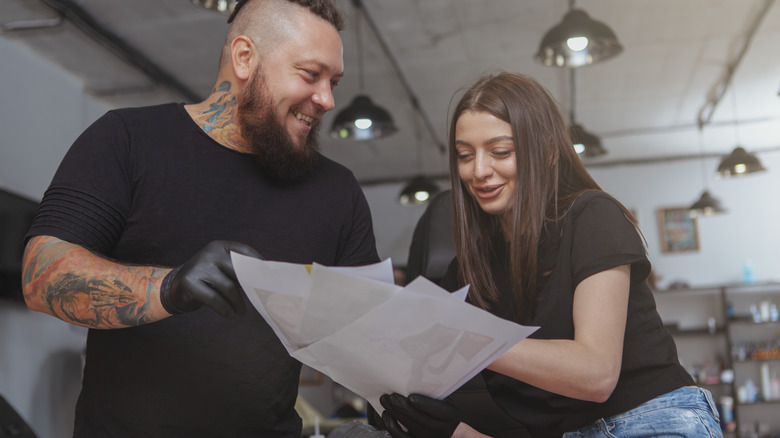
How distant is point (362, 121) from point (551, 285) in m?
3.57

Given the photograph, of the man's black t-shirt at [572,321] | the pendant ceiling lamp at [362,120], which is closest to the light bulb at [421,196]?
the pendant ceiling lamp at [362,120]

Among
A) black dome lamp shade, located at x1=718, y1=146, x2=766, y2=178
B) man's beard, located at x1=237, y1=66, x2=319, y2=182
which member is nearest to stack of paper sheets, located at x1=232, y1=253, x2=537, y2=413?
man's beard, located at x1=237, y1=66, x2=319, y2=182

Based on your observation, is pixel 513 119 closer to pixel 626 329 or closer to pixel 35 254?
pixel 626 329

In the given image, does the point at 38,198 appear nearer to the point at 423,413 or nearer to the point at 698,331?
the point at 423,413

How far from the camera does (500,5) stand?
5.30 m

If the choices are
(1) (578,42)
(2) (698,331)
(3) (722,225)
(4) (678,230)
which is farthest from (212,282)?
(3) (722,225)

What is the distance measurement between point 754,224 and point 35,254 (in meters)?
9.60

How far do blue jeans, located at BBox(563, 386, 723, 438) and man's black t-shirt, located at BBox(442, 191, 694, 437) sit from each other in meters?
0.01

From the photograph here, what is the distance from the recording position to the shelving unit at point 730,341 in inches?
336

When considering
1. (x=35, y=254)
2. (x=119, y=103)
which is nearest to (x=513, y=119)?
(x=35, y=254)

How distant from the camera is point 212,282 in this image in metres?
1.06

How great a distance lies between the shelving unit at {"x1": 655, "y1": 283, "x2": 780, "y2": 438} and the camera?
854 centimetres

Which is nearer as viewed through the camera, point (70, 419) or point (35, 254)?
point (35, 254)

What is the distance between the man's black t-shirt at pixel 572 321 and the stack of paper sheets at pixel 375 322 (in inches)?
12.3
